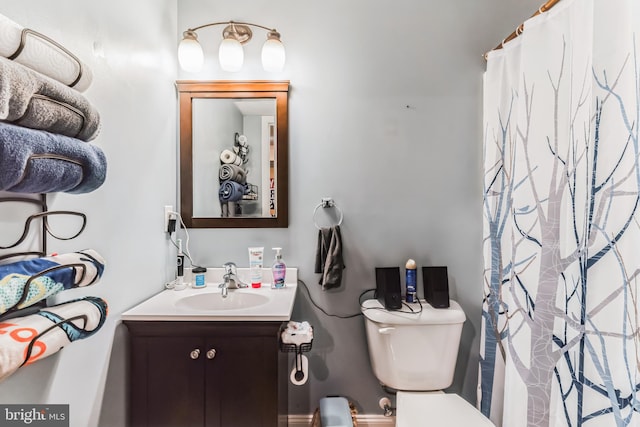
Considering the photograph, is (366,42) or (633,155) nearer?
(633,155)

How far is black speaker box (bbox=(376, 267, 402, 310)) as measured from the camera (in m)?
1.43

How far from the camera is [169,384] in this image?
3.59 ft

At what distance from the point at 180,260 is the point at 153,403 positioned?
2.01 ft

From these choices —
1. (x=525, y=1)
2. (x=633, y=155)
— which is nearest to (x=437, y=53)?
(x=525, y=1)

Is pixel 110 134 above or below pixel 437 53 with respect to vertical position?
below

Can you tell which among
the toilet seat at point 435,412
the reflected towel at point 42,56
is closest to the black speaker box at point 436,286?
the toilet seat at point 435,412

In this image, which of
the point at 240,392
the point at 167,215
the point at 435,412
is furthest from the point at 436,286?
the point at 167,215

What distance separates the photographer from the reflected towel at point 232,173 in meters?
1.56

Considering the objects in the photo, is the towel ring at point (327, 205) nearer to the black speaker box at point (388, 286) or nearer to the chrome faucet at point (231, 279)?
the black speaker box at point (388, 286)

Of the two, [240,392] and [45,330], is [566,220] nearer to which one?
[240,392]

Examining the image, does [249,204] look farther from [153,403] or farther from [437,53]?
[437,53]

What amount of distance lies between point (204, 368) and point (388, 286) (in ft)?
2.83

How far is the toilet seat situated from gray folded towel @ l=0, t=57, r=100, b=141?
4.78 feet

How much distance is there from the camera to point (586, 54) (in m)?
0.94
